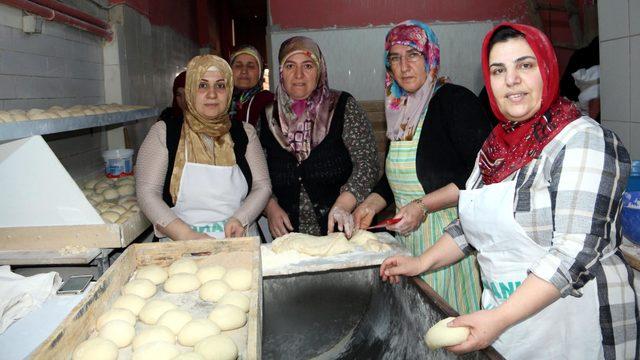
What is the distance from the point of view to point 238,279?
5.58 feet

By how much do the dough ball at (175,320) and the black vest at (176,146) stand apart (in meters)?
0.95

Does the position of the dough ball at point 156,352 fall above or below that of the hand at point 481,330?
below

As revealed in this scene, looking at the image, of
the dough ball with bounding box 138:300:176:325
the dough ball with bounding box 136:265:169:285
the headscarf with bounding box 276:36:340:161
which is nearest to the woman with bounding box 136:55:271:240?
the headscarf with bounding box 276:36:340:161

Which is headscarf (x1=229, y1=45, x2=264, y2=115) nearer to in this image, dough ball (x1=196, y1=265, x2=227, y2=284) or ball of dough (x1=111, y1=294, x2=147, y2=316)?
dough ball (x1=196, y1=265, x2=227, y2=284)

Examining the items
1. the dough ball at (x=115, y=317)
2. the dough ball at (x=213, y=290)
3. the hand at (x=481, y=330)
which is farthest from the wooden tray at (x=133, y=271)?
the hand at (x=481, y=330)

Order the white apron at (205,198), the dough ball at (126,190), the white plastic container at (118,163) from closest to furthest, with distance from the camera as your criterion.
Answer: the white apron at (205,198) → the dough ball at (126,190) → the white plastic container at (118,163)

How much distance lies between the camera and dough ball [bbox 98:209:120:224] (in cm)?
264

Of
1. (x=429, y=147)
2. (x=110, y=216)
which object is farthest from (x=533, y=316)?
(x=110, y=216)

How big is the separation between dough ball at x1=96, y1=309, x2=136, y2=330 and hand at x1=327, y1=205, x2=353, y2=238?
96 centimetres

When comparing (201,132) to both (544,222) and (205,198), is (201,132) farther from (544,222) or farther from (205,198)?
(544,222)

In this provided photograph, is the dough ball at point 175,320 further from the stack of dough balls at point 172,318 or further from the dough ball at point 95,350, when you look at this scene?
the dough ball at point 95,350

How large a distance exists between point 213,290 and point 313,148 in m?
1.08

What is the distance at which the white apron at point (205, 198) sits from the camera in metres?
2.34

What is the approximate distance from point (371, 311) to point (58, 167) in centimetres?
143
